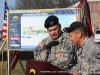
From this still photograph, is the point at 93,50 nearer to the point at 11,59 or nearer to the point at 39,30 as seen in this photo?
the point at 39,30

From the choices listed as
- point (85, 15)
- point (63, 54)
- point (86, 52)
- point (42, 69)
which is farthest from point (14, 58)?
point (86, 52)

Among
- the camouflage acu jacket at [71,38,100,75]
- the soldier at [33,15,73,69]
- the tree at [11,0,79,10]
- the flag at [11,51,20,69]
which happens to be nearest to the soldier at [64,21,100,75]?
the camouflage acu jacket at [71,38,100,75]

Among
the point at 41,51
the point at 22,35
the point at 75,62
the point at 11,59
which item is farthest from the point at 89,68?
the point at 11,59

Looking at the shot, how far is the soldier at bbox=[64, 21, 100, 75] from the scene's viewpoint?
3.38 meters

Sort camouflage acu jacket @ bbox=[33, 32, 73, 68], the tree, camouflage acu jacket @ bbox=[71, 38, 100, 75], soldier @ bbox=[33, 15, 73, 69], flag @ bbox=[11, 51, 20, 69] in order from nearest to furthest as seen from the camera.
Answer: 1. camouflage acu jacket @ bbox=[71, 38, 100, 75]
2. camouflage acu jacket @ bbox=[33, 32, 73, 68]
3. soldier @ bbox=[33, 15, 73, 69]
4. flag @ bbox=[11, 51, 20, 69]
5. the tree

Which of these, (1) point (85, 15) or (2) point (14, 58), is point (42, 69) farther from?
(2) point (14, 58)

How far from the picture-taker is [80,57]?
358 cm

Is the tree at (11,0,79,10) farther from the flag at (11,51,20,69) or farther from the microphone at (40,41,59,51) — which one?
the microphone at (40,41,59,51)

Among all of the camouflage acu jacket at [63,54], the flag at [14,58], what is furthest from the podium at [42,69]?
the flag at [14,58]

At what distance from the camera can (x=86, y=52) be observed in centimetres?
346

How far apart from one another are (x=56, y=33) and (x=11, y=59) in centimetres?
532

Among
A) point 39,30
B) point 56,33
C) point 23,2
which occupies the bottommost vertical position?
point 23,2

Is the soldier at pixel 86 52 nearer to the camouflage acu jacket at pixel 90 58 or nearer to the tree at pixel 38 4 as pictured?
the camouflage acu jacket at pixel 90 58

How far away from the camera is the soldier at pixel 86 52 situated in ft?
11.1
